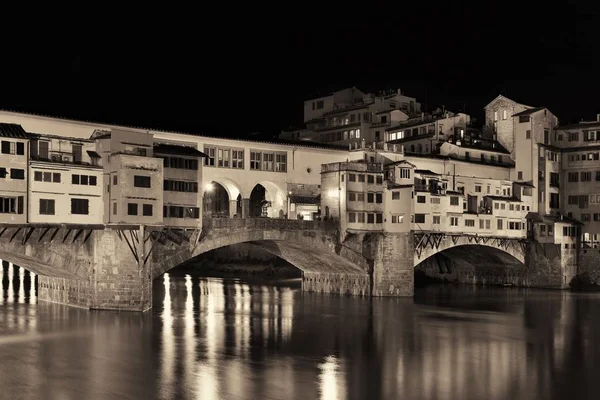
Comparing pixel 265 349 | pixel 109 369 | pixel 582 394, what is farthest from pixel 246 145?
pixel 582 394

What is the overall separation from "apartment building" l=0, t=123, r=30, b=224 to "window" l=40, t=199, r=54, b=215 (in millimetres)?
995

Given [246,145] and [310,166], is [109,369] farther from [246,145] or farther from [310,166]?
[310,166]

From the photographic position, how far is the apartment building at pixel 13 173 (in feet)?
142

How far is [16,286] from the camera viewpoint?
7275 centimetres

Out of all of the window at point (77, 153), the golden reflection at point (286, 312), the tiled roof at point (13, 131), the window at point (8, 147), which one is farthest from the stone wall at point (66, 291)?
the golden reflection at point (286, 312)

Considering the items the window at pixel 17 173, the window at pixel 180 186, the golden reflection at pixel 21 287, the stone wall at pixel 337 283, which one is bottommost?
the golden reflection at pixel 21 287

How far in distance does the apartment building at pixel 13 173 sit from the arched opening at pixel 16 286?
14.0 meters

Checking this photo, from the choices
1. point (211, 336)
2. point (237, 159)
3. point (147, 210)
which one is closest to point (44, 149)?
point (147, 210)

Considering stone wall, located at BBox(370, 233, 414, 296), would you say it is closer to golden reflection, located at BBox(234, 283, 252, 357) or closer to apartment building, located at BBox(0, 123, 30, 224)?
golden reflection, located at BBox(234, 283, 252, 357)

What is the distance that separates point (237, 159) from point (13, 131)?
709 inches

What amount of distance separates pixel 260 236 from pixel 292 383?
25336 mm

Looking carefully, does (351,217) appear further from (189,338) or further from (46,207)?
(46,207)

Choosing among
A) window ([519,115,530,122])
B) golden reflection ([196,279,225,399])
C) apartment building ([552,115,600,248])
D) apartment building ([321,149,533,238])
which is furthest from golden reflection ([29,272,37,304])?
apartment building ([552,115,600,248])

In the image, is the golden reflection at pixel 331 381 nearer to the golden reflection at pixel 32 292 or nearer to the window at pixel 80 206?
the window at pixel 80 206
